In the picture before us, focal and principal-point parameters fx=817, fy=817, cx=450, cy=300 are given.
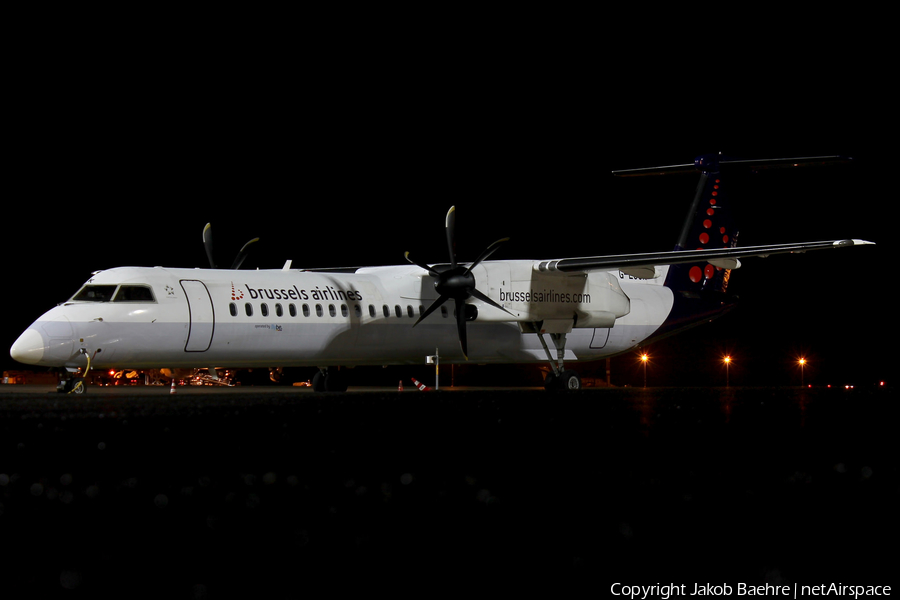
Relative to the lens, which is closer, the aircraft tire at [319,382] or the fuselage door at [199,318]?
the fuselage door at [199,318]

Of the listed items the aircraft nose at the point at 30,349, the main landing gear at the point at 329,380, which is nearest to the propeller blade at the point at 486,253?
the main landing gear at the point at 329,380

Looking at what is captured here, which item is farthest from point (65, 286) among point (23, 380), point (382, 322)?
point (382, 322)

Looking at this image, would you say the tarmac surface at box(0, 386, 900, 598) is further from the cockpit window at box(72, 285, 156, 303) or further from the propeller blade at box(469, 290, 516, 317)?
the propeller blade at box(469, 290, 516, 317)

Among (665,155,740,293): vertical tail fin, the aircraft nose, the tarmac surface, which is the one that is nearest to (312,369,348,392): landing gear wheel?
the aircraft nose

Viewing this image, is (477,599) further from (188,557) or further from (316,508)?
(316,508)

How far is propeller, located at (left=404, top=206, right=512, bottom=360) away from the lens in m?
22.7

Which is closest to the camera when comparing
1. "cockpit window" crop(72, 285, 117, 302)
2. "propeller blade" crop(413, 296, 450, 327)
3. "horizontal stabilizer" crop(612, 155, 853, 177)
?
"cockpit window" crop(72, 285, 117, 302)

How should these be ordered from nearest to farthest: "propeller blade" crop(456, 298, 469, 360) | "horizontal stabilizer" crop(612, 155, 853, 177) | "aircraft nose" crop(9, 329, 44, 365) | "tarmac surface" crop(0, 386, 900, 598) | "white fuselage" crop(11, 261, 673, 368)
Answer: "tarmac surface" crop(0, 386, 900, 598) < "aircraft nose" crop(9, 329, 44, 365) < "white fuselage" crop(11, 261, 673, 368) < "propeller blade" crop(456, 298, 469, 360) < "horizontal stabilizer" crop(612, 155, 853, 177)

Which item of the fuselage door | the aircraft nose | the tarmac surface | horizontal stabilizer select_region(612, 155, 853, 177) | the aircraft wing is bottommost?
the tarmac surface

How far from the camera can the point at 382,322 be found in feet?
75.7

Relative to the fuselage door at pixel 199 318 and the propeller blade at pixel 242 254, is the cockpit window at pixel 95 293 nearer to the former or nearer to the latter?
the fuselage door at pixel 199 318

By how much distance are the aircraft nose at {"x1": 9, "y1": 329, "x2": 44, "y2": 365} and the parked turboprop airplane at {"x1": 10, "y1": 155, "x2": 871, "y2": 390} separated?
0.10ft

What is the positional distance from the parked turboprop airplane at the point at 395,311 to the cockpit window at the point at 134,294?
24 millimetres

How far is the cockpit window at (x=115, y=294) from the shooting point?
755 inches
